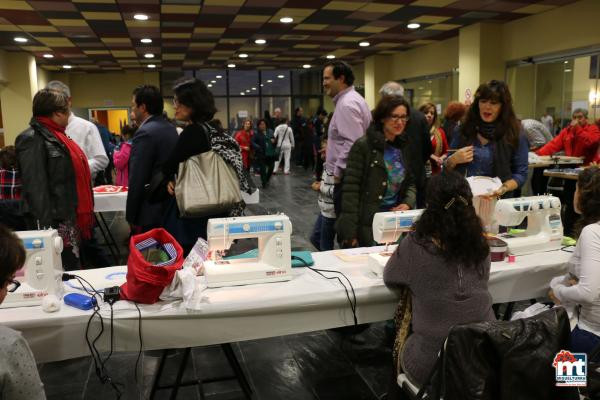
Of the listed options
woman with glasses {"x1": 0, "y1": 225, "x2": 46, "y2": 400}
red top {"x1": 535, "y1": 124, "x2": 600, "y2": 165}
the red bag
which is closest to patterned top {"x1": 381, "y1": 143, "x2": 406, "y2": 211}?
the red bag

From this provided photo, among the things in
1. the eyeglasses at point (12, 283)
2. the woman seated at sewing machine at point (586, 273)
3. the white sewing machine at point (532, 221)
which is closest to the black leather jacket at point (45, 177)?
the eyeglasses at point (12, 283)

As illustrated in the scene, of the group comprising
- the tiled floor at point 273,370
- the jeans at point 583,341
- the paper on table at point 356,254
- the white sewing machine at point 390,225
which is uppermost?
the white sewing machine at point 390,225

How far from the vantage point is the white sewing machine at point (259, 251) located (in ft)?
6.31

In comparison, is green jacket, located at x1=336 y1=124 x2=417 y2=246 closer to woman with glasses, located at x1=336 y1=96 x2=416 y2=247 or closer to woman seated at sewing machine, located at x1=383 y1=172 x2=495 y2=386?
woman with glasses, located at x1=336 y1=96 x2=416 y2=247

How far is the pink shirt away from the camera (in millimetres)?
3021

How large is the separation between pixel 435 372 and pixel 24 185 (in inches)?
82.6

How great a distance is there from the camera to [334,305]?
1.88 meters

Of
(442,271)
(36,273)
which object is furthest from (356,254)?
(36,273)

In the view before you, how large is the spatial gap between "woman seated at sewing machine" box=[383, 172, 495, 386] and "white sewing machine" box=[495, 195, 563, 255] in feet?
2.14

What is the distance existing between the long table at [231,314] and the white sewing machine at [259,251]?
38 mm

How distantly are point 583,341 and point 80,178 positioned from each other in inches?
97.9

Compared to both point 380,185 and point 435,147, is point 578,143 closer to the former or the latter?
point 435,147

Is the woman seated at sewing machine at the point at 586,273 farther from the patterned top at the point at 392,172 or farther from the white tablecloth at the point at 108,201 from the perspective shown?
the white tablecloth at the point at 108,201

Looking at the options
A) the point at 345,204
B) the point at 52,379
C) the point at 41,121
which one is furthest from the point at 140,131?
the point at 52,379
